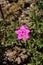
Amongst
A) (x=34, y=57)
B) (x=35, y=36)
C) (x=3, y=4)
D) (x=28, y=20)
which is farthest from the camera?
(x=3, y=4)

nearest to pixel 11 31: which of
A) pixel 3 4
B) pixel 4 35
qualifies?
pixel 4 35

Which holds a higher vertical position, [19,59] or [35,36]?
[35,36]

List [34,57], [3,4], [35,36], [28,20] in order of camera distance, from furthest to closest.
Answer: [3,4], [28,20], [35,36], [34,57]

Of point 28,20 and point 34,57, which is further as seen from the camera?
point 28,20

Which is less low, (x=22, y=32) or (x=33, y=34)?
(x=22, y=32)

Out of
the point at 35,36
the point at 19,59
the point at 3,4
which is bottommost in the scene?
the point at 19,59

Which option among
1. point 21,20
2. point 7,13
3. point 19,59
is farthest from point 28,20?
point 19,59

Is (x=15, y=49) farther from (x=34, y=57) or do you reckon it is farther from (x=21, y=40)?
(x=34, y=57)

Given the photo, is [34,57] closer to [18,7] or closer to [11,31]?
[11,31]

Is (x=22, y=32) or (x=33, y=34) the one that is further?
(x=33, y=34)
